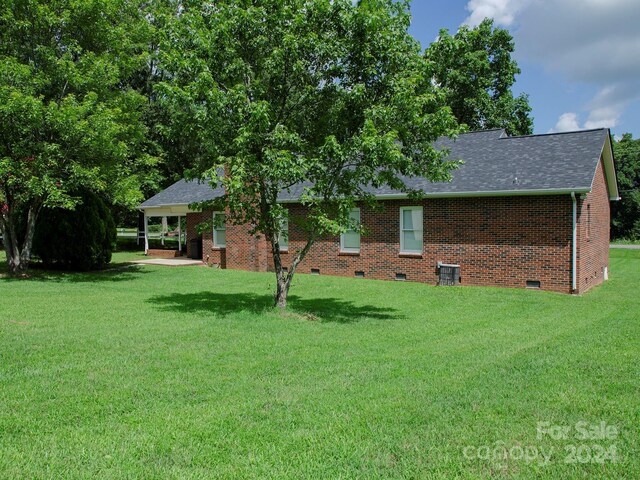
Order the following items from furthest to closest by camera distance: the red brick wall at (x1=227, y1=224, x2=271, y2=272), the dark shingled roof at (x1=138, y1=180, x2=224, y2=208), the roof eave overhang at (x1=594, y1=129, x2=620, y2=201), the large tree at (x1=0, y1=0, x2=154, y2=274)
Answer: the dark shingled roof at (x1=138, y1=180, x2=224, y2=208) < the red brick wall at (x1=227, y1=224, x2=271, y2=272) < the roof eave overhang at (x1=594, y1=129, x2=620, y2=201) < the large tree at (x1=0, y1=0, x2=154, y2=274)

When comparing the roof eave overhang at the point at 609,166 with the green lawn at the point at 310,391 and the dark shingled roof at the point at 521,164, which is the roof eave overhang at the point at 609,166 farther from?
the green lawn at the point at 310,391

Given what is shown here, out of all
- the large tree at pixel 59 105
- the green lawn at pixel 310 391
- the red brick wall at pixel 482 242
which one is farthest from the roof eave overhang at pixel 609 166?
the large tree at pixel 59 105

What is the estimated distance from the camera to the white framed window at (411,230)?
1655cm

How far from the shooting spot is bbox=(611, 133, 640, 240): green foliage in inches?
1813

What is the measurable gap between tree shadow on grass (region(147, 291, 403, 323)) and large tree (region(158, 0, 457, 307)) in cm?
175

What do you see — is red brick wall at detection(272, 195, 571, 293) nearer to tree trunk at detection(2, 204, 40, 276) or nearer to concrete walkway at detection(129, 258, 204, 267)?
concrete walkway at detection(129, 258, 204, 267)


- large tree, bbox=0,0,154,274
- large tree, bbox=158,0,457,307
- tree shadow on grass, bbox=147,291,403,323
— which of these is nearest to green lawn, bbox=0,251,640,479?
tree shadow on grass, bbox=147,291,403,323

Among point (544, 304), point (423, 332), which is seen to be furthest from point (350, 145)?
point (544, 304)

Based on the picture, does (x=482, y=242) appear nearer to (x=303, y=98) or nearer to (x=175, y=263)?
(x=303, y=98)

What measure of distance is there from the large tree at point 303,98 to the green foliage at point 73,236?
10.6 m

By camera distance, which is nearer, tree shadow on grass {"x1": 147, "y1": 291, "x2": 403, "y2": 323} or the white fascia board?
tree shadow on grass {"x1": 147, "y1": 291, "x2": 403, "y2": 323}

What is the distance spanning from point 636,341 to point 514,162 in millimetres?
9129

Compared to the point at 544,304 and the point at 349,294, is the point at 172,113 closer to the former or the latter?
the point at 349,294

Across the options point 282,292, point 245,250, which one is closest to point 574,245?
point 282,292
